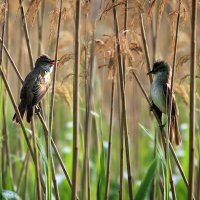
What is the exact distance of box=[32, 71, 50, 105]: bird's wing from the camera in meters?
4.12

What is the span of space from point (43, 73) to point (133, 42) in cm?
→ 98

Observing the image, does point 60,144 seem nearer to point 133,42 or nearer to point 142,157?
point 142,157

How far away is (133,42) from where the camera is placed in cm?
374

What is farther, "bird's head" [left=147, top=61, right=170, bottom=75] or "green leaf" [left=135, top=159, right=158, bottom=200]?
"bird's head" [left=147, top=61, right=170, bottom=75]

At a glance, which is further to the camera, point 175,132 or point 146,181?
point 175,132

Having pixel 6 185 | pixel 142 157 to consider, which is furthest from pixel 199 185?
pixel 142 157

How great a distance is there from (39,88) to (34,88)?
0.04 metres

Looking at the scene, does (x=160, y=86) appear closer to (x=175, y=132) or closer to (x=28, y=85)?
(x=175, y=132)

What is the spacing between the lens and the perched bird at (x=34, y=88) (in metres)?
4.10

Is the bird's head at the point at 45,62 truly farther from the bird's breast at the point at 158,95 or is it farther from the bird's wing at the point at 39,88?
the bird's breast at the point at 158,95

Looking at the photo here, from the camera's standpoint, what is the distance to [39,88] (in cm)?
416

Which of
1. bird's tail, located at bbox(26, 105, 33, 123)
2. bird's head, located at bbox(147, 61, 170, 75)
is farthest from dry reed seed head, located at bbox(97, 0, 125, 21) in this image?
bird's head, located at bbox(147, 61, 170, 75)

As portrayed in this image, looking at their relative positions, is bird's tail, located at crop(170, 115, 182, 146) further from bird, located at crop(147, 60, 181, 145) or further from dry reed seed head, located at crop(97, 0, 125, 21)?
dry reed seed head, located at crop(97, 0, 125, 21)

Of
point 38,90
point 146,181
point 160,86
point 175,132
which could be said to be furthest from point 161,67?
point 146,181
